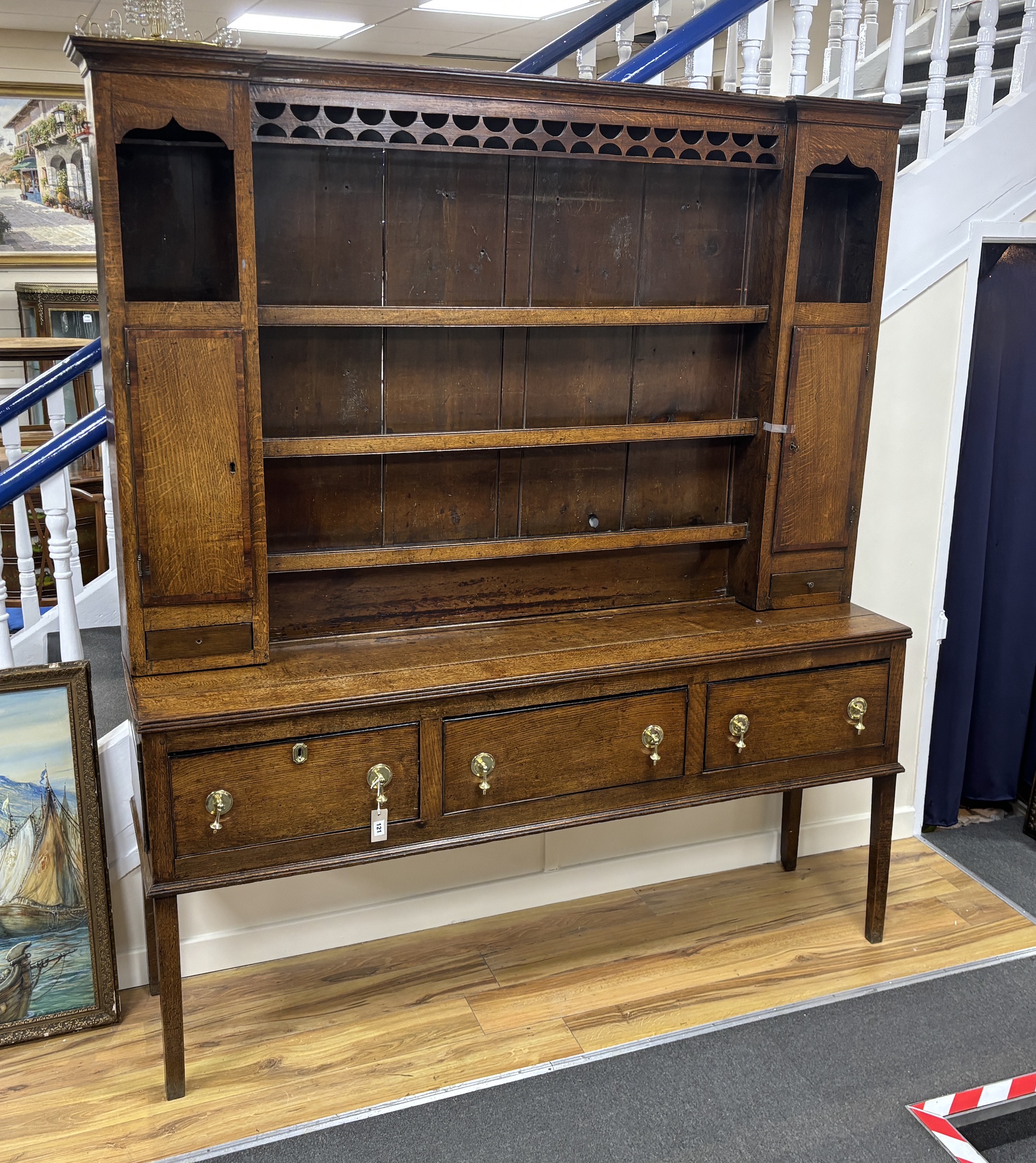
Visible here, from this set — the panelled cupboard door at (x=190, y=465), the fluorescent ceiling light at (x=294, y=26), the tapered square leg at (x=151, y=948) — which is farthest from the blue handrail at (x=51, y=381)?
the fluorescent ceiling light at (x=294, y=26)

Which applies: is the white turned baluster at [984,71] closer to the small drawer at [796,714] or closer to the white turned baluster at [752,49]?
the white turned baluster at [752,49]

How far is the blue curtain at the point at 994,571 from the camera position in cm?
315

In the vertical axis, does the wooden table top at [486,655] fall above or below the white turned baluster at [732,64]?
below

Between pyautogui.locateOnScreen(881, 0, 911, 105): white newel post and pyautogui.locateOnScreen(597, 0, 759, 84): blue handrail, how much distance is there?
1.42ft

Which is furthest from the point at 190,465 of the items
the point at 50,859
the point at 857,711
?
the point at 857,711

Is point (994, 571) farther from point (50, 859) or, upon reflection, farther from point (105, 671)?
point (50, 859)

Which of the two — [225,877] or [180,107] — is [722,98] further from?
[225,877]

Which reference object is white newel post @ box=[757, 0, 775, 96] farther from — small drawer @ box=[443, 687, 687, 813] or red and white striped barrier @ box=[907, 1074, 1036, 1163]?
red and white striped barrier @ box=[907, 1074, 1036, 1163]

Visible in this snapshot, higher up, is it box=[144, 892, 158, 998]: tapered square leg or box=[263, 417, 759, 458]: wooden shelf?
box=[263, 417, 759, 458]: wooden shelf

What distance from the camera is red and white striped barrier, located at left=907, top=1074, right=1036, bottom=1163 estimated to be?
2.14m

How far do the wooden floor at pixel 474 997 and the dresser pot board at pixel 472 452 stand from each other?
0.14 metres

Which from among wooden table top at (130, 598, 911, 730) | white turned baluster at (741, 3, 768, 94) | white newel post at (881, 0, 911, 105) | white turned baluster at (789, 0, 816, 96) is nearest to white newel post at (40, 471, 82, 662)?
wooden table top at (130, 598, 911, 730)

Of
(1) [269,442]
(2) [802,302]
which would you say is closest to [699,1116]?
(1) [269,442]

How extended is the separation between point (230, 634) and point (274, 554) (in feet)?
0.74
